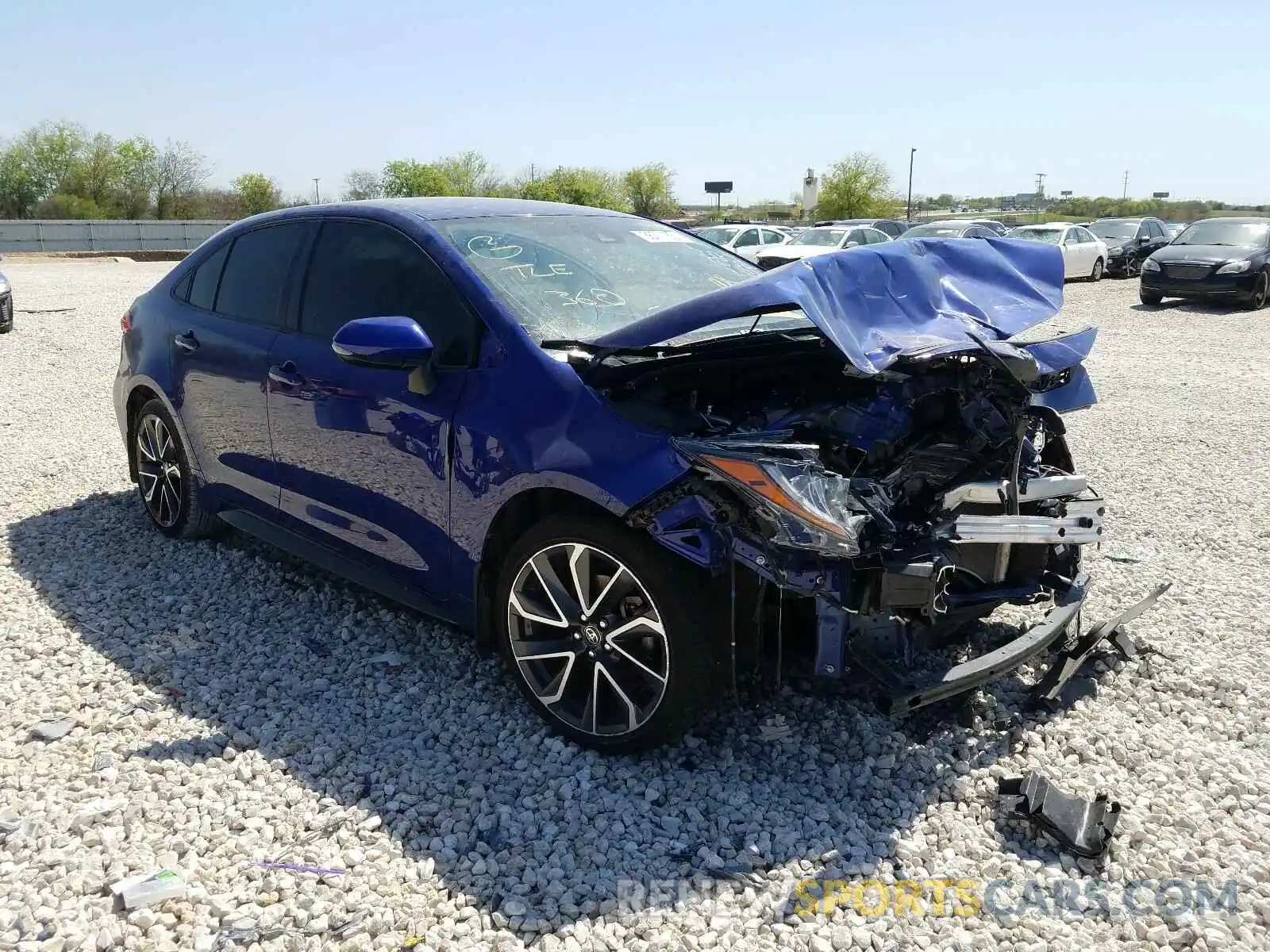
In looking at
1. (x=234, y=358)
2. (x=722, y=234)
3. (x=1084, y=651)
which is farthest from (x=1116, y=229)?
(x=234, y=358)

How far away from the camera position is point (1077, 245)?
25.9 meters

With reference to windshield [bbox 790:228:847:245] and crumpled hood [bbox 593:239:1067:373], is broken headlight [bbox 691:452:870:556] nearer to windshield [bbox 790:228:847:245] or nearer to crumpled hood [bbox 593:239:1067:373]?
crumpled hood [bbox 593:239:1067:373]

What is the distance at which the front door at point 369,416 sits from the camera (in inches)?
143

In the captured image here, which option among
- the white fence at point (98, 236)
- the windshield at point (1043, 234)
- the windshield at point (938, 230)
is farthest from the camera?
the white fence at point (98, 236)

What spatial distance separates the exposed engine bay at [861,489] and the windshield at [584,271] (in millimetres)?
277

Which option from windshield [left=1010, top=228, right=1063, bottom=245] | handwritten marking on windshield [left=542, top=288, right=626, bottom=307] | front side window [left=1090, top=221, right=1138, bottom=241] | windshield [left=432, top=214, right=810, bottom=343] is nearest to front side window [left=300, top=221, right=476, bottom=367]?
windshield [left=432, top=214, right=810, bottom=343]

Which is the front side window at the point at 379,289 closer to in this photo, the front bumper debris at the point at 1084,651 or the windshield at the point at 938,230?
the front bumper debris at the point at 1084,651

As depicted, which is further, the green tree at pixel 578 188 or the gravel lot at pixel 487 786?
the green tree at pixel 578 188

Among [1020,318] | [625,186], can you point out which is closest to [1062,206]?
[625,186]

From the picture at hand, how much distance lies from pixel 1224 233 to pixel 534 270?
20288mm

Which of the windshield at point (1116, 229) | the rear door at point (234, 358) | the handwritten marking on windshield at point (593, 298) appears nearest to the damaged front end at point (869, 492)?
the handwritten marking on windshield at point (593, 298)

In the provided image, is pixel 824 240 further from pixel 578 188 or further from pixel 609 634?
pixel 578 188

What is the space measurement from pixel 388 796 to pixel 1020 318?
275cm

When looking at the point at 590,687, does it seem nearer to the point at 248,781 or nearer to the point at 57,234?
the point at 248,781
